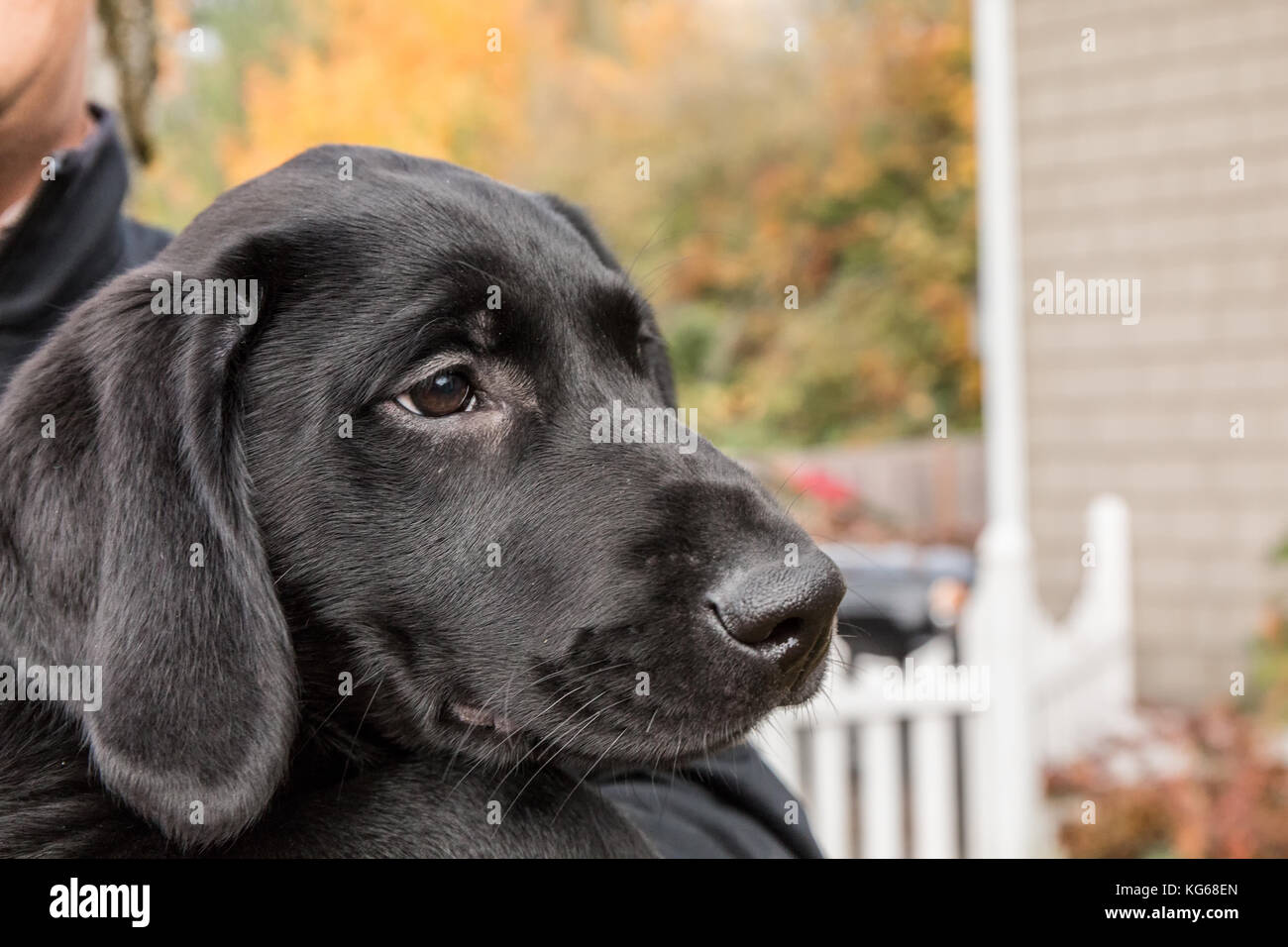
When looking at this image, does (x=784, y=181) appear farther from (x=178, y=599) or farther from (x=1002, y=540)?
(x=178, y=599)

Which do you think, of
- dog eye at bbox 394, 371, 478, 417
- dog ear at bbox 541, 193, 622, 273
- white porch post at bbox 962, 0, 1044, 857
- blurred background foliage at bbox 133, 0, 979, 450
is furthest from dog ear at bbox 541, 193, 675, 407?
blurred background foliage at bbox 133, 0, 979, 450

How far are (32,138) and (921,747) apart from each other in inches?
142

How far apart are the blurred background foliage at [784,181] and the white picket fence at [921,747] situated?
5.49 m

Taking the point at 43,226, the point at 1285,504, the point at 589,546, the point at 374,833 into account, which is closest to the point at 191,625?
the point at 374,833

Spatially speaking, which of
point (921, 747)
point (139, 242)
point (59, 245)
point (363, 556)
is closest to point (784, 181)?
point (921, 747)

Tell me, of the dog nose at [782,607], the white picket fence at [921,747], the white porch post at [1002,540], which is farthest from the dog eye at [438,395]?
the white porch post at [1002,540]

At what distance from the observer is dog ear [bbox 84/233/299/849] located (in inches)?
→ 48.6

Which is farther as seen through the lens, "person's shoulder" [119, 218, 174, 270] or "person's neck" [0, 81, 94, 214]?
"person's shoulder" [119, 218, 174, 270]

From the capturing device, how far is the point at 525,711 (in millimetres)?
1468

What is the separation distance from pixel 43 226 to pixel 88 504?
460mm

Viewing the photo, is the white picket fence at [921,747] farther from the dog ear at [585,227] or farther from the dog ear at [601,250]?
the dog ear at [585,227]

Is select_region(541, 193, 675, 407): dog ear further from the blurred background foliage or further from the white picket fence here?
the blurred background foliage

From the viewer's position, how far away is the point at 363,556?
4.89 ft
